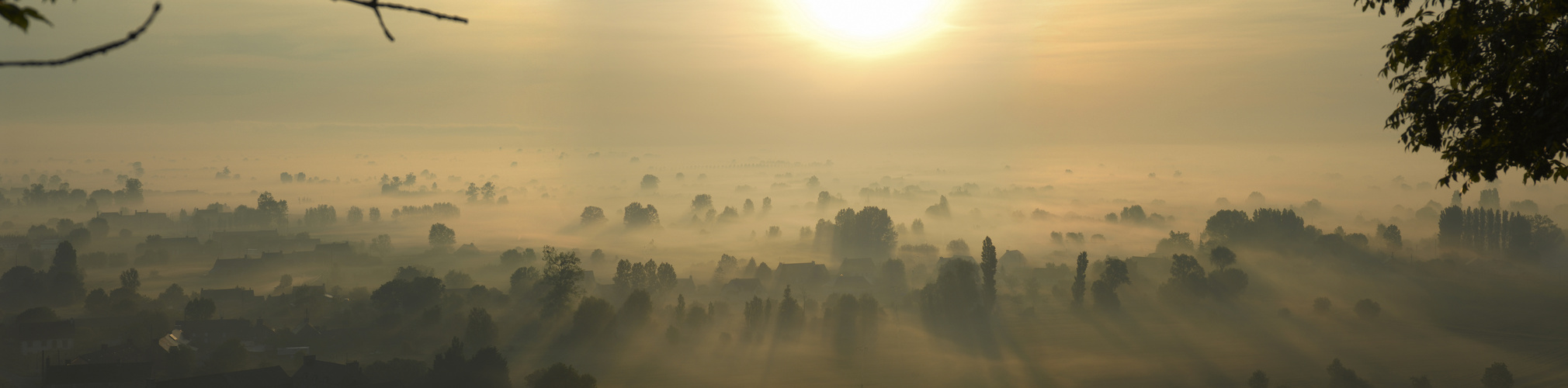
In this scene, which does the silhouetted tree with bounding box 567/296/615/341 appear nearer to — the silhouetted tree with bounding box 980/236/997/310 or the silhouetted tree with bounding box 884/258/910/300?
the silhouetted tree with bounding box 884/258/910/300

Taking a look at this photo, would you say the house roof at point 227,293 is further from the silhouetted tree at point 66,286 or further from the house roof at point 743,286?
the house roof at point 743,286

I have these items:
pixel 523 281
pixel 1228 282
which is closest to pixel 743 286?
pixel 523 281

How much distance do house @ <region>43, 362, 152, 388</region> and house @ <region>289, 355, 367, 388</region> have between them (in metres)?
9.99

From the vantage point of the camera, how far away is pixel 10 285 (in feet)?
261

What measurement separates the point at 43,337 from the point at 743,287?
62337mm

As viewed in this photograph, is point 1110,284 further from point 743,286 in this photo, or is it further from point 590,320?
point 590,320

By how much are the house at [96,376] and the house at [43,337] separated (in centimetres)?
1143

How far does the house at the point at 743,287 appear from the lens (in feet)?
289

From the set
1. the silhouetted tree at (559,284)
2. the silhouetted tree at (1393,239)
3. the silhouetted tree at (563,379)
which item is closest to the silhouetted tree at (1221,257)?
the silhouetted tree at (1393,239)

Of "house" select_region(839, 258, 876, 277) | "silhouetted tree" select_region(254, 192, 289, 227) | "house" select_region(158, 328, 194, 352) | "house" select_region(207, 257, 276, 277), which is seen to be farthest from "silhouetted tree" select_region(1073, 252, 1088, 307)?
"silhouetted tree" select_region(254, 192, 289, 227)

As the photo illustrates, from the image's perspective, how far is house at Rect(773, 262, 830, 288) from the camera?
313 ft

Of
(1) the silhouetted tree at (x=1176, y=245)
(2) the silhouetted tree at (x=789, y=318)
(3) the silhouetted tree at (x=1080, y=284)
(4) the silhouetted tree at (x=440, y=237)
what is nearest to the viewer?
(2) the silhouetted tree at (x=789, y=318)

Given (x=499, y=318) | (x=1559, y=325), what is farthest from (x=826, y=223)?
(x=1559, y=325)

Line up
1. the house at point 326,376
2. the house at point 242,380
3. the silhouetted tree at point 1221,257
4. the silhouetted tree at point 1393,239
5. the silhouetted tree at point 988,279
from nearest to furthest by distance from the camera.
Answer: the house at point 242,380 → the house at point 326,376 → the silhouetted tree at point 988,279 → the silhouetted tree at point 1221,257 → the silhouetted tree at point 1393,239
